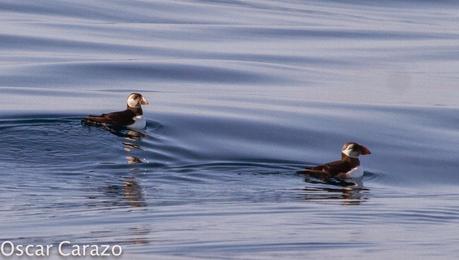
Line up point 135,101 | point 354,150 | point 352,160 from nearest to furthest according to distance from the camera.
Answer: point 352,160, point 354,150, point 135,101

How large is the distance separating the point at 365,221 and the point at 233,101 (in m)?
9.19

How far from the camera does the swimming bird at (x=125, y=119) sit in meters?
19.1

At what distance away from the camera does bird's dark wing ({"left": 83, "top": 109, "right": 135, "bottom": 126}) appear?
1908 cm

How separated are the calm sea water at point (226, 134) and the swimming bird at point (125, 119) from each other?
30 centimetres

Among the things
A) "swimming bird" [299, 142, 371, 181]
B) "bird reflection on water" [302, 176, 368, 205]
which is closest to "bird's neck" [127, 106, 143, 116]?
"swimming bird" [299, 142, 371, 181]

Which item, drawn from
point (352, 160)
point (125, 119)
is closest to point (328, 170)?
point (352, 160)

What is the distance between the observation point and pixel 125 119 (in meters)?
19.4

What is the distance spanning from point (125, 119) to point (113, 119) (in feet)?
0.55

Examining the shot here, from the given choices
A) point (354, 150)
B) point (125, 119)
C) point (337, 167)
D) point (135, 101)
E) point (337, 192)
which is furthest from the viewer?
point (135, 101)

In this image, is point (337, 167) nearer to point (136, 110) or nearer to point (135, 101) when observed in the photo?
point (136, 110)

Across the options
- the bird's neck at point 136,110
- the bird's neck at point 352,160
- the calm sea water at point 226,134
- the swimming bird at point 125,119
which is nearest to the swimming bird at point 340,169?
the bird's neck at point 352,160

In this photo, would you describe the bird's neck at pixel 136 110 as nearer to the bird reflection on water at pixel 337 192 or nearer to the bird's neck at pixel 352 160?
the bird's neck at pixel 352 160

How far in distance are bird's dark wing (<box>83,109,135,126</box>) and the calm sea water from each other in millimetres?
274

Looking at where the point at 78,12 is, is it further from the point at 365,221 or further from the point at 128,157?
the point at 365,221
